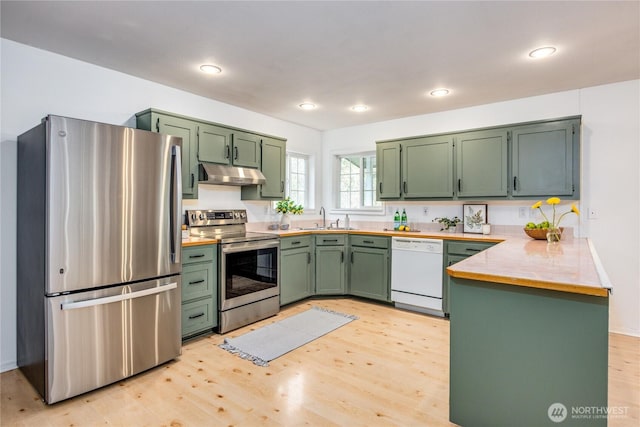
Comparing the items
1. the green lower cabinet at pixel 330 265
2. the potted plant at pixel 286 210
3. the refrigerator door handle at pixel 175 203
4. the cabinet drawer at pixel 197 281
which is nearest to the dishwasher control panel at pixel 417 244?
the green lower cabinet at pixel 330 265

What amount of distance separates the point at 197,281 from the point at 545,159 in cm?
365

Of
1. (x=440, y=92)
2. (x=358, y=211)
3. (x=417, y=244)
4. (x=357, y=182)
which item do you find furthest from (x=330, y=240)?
(x=440, y=92)

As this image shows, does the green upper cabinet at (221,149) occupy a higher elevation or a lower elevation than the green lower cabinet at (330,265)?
higher

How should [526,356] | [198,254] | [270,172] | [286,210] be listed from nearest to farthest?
1. [526,356]
2. [198,254]
3. [270,172]
4. [286,210]

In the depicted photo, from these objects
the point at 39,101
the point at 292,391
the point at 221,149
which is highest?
the point at 39,101

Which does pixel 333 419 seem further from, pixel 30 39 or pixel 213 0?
pixel 30 39

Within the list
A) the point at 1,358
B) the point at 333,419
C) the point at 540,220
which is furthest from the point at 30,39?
the point at 540,220

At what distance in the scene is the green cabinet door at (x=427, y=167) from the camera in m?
4.03

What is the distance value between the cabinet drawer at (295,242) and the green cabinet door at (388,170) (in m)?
1.15

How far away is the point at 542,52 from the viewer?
8.56 ft

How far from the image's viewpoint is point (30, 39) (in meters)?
2.47

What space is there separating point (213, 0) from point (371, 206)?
11.7 feet

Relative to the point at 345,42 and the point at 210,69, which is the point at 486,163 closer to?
the point at 345,42

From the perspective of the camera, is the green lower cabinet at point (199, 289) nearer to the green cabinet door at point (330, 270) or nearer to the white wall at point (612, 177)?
the green cabinet door at point (330, 270)
